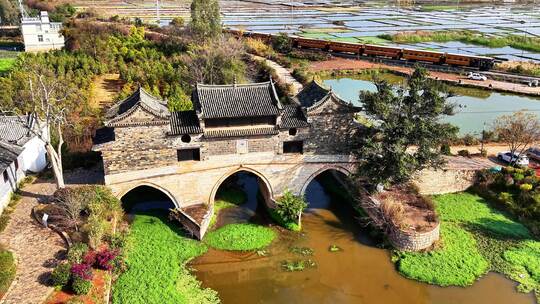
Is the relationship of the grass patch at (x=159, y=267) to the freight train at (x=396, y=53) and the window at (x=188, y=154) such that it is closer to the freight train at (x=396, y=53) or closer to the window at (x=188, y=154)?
the window at (x=188, y=154)

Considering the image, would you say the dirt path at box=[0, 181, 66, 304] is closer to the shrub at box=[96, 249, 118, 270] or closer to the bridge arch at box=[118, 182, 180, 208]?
the shrub at box=[96, 249, 118, 270]

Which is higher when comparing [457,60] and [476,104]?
[457,60]

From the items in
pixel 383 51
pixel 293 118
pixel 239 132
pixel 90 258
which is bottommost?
pixel 90 258

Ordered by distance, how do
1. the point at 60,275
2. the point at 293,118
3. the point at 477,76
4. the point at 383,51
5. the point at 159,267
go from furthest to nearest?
the point at 383,51, the point at 477,76, the point at 293,118, the point at 159,267, the point at 60,275

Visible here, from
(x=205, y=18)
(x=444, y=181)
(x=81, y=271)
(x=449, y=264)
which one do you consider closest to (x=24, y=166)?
(x=81, y=271)

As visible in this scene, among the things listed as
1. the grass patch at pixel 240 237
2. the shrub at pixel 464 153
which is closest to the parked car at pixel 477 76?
the shrub at pixel 464 153

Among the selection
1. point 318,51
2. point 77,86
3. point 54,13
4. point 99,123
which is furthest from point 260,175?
point 54,13

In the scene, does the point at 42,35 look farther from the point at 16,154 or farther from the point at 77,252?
the point at 77,252

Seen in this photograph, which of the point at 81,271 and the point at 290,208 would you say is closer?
the point at 81,271
